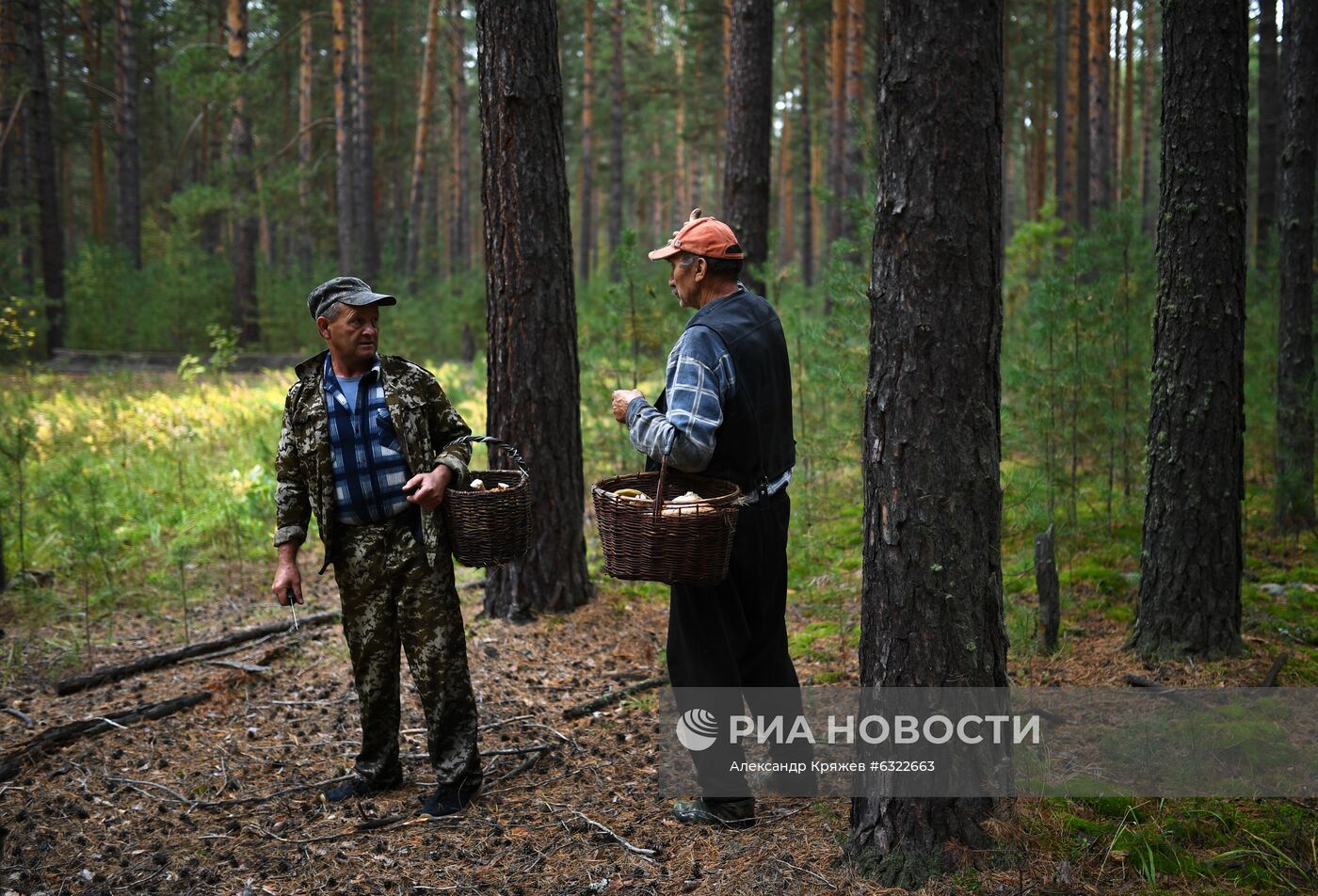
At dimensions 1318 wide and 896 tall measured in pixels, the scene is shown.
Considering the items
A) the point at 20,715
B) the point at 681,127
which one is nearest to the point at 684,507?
the point at 20,715

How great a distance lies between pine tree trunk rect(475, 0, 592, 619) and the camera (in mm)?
6160

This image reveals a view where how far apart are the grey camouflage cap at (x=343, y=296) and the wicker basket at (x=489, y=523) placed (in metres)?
0.72

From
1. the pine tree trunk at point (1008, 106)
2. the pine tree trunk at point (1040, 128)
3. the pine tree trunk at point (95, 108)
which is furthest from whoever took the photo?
the pine tree trunk at point (1040, 128)

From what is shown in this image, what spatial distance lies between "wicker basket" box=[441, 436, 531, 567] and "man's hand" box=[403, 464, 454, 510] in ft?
0.14

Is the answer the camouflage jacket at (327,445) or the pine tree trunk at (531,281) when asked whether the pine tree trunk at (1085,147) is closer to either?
the pine tree trunk at (531,281)

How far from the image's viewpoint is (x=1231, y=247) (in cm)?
517

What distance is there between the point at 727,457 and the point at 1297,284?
601cm

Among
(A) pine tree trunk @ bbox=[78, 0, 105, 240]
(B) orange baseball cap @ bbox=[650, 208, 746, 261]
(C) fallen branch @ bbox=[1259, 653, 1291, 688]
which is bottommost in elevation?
(C) fallen branch @ bbox=[1259, 653, 1291, 688]

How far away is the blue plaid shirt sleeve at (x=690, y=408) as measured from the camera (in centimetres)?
349

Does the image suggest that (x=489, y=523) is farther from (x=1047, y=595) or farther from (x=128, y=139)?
(x=128, y=139)

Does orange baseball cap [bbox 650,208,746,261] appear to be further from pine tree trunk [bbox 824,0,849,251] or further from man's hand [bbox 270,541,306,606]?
pine tree trunk [bbox 824,0,849,251]

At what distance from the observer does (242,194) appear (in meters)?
18.9

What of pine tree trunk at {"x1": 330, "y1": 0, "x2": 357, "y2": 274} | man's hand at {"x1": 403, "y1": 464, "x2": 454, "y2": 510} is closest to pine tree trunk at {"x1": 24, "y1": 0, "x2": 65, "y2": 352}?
pine tree trunk at {"x1": 330, "y1": 0, "x2": 357, "y2": 274}

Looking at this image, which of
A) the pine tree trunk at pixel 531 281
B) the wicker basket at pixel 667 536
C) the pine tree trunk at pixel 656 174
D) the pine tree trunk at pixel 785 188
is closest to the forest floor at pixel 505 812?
the pine tree trunk at pixel 531 281
